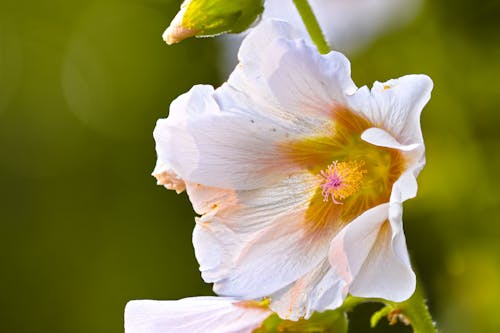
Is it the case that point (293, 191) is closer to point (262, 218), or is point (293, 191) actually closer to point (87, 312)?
point (262, 218)

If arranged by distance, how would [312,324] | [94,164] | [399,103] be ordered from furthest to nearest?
[94,164]
[312,324]
[399,103]

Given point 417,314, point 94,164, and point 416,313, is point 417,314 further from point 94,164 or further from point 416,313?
point 94,164

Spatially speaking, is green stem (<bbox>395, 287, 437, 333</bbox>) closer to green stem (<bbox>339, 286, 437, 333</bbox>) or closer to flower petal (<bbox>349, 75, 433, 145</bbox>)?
green stem (<bbox>339, 286, 437, 333</bbox>)

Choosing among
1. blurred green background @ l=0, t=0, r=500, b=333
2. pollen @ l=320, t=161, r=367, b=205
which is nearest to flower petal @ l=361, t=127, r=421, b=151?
pollen @ l=320, t=161, r=367, b=205

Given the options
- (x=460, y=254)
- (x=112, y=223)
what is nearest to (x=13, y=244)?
(x=112, y=223)

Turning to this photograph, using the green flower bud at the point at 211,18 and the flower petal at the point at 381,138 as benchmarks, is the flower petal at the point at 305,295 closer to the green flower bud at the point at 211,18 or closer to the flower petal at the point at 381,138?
the flower petal at the point at 381,138

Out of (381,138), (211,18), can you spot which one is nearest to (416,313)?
(381,138)

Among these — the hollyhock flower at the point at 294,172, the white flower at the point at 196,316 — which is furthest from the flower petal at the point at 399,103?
the white flower at the point at 196,316
